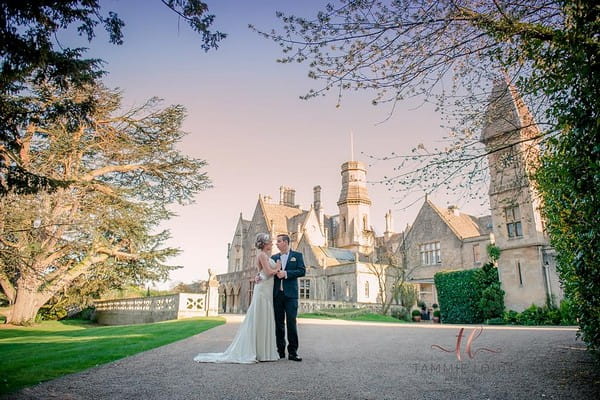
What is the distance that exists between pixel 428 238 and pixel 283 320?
2708cm

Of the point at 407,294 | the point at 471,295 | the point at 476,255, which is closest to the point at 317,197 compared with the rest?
the point at 407,294

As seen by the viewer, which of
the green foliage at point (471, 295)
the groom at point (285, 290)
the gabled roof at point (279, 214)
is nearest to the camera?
the groom at point (285, 290)

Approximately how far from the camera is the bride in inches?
233

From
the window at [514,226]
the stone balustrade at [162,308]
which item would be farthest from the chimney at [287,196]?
the window at [514,226]

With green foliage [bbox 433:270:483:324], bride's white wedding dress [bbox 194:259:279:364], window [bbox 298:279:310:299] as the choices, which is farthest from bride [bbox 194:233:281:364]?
window [bbox 298:279:310:299]

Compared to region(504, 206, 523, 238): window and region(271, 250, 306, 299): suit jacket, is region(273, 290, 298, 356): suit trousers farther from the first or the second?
region(504, 206, 523, 238): window

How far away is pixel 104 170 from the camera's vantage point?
19797 mm

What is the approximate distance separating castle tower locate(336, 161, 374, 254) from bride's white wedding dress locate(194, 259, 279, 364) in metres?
40.7

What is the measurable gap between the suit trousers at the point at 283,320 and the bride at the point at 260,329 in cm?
9

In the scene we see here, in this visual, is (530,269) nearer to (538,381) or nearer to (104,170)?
(538,381)

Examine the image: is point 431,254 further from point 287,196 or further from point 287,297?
point 287,297

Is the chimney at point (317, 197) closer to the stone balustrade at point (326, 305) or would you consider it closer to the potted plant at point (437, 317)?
the stone balustrade at point (326, 305)

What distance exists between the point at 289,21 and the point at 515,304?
66.7ft

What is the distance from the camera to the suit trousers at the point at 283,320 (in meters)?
6.02
